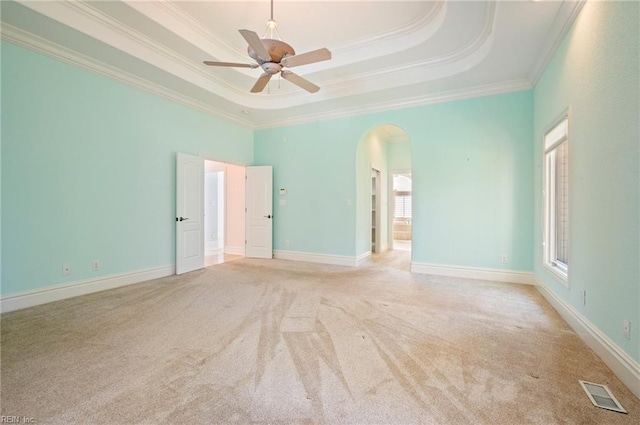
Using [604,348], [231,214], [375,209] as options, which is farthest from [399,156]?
[604,348]

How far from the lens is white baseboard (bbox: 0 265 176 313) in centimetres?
312

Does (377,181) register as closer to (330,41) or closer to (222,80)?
(330,41)

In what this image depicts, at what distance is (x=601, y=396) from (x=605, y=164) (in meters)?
1.66

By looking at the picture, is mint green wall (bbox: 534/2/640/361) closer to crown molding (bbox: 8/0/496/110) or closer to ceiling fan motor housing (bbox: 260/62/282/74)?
crown molding (bbox: 8/0/496/110)

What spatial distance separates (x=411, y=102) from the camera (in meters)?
5.06

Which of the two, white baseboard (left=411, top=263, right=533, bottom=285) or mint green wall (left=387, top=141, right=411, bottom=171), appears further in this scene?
mint green wall (left=387, top=141, right=411, bottom=171)

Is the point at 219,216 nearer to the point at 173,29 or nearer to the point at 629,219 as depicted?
the point at 173,29

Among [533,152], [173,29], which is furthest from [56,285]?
[533,152]

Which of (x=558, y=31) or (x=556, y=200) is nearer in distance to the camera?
(x=558, y=31)

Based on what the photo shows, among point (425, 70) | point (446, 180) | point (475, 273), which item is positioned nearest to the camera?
point (425, 70)

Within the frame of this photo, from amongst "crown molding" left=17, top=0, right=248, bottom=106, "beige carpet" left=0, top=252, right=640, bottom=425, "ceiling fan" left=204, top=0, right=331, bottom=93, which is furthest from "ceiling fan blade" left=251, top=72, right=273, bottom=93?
"beige carpet" left=0, top=252, right=640, bottom=425

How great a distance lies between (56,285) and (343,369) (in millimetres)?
3741

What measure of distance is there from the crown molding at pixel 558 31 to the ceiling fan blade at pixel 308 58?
2291mm

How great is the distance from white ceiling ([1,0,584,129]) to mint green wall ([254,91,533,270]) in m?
0.41
